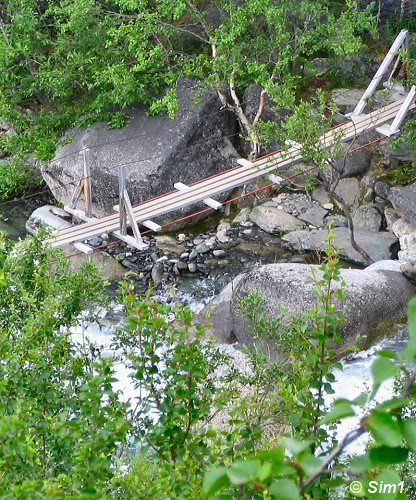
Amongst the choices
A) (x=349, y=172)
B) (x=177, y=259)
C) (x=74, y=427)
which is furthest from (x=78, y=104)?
(x=74, y=427)

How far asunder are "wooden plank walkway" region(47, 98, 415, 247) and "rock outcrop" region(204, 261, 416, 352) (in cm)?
145

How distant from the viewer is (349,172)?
40.8 feet

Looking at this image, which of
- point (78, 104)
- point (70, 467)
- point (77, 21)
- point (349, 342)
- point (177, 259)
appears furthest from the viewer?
point (78, 104)

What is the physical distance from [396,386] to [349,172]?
7.98 meters

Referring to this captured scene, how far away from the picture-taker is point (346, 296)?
897 cm

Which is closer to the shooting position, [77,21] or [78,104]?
[77,21]

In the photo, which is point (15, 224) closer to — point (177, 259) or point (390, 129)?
point (177, 259)

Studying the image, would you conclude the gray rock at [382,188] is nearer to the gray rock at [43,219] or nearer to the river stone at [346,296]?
the river stone at [346,296]

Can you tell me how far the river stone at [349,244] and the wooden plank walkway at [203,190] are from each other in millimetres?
1058

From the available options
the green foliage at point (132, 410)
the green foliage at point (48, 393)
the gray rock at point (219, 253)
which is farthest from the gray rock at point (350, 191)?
the green foliage at point (132, 410)

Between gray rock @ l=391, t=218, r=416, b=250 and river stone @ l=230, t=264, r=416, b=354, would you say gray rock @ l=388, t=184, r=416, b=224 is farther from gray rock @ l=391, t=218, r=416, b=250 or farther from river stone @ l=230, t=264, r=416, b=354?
river stone @ l=230, t=264, r=416, b=354

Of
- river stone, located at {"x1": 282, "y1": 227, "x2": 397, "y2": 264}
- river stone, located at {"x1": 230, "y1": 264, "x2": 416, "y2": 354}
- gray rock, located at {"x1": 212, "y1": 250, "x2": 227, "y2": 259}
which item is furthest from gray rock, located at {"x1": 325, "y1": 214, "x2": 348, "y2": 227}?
river stone, located at {"x1": 230, "y1": 264, "x2": 416, "y2": 354}

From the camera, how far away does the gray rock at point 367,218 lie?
11625mm

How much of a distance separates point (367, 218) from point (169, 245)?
2.84 meters
